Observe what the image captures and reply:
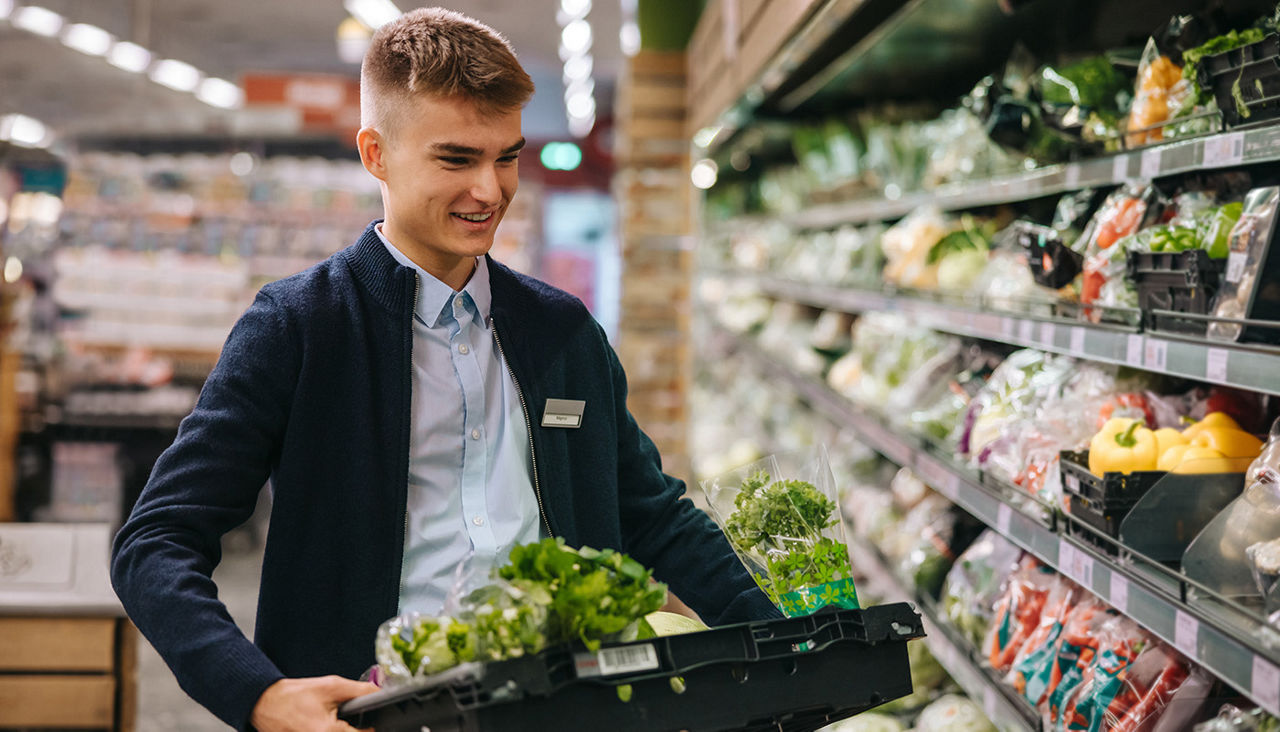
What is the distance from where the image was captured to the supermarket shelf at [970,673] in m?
2.07

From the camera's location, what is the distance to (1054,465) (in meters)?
2.03

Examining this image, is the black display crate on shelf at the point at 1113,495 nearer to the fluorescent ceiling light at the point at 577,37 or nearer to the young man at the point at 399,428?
the young man at the point at 399,428

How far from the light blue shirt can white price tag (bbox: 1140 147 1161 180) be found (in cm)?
113

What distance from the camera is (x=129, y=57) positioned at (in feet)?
46.5

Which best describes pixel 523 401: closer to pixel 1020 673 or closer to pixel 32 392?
pixel 1020 673

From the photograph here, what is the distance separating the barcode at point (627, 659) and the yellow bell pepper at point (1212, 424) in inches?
44.5

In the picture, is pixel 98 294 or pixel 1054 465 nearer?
pixel 1054 465

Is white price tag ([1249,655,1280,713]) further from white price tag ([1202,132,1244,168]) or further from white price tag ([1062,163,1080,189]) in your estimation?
white price tag ([1062,163,1080,189])

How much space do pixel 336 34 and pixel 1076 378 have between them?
44.4ft

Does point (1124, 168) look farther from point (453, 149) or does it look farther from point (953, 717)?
point (953, 717)

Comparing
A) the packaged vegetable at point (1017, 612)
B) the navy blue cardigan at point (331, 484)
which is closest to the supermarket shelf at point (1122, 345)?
the packaged vegetable at point (1017, 612)

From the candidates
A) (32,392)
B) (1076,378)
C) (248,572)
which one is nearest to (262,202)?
(32,392)

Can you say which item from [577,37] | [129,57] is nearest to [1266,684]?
[577,37]

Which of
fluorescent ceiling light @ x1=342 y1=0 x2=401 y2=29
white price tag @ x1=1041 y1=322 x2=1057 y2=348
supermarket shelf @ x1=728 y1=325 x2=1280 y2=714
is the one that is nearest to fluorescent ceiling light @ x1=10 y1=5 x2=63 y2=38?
fluorescent ceiling light @ x1=342 y1=0 x2=401 y2=29
